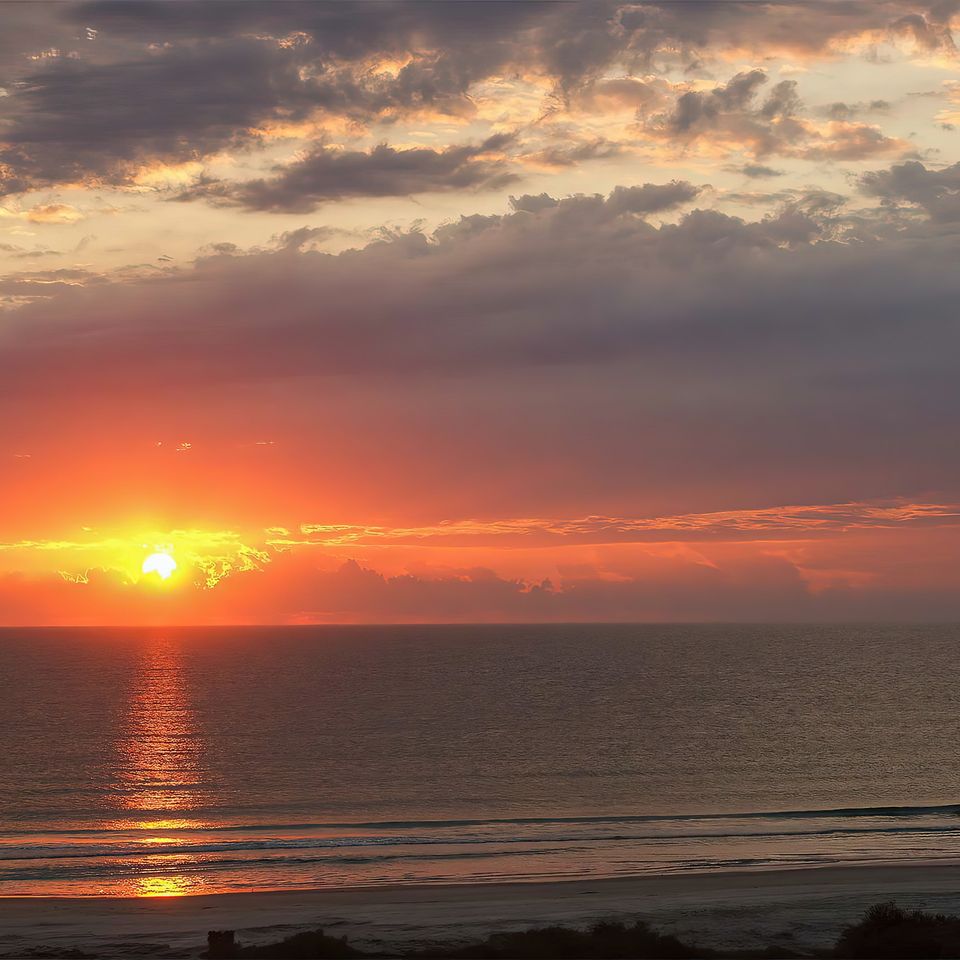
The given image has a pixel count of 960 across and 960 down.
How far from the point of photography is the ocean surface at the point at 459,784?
50.3 meters

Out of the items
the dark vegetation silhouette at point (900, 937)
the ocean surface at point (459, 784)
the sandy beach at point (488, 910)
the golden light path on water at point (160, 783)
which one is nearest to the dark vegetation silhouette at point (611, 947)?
the dark vegetation silhouette at point (900, 937)

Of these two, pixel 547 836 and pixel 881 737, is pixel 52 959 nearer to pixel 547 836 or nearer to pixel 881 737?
pixel 547 836

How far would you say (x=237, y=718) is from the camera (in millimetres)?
119062

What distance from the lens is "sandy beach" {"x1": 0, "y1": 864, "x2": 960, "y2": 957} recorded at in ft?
113

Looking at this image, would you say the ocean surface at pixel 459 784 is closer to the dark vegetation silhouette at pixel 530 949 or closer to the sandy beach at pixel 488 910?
the sandy beach at pixel 488 910

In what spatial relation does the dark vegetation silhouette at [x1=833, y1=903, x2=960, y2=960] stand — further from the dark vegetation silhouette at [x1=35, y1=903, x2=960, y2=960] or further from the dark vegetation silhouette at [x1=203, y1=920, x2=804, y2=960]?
the dark vegetation silhouette at [x1=203, y1=920, x2=804, y2=960]

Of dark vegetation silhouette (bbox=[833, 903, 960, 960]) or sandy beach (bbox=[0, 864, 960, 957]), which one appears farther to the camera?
sandy beach (bbox=[0, 864, 960, 957])

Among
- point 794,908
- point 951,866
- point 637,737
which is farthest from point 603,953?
point 637,737

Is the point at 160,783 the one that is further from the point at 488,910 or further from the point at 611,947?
the point at 611,947

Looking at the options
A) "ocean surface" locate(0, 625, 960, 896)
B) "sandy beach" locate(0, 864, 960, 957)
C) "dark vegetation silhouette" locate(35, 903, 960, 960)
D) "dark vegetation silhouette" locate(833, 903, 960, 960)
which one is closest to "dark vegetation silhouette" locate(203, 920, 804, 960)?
"dark vegetation silhouette" locate(35, 903, 960, 960)

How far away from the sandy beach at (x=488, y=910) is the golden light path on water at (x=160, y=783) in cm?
486

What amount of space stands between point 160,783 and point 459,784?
2156 cm

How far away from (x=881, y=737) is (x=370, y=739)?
4764 centimetres

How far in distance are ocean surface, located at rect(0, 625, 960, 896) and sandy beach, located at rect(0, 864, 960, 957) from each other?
3.06 meters
